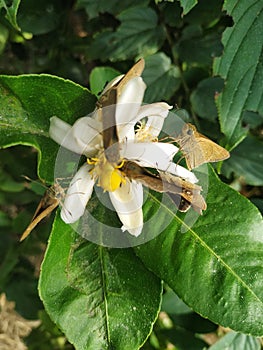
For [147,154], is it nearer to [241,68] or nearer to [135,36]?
[241,68]

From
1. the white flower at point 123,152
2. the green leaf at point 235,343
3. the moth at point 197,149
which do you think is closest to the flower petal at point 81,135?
the white flower at point 123,152

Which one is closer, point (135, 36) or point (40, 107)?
point (40, 107)

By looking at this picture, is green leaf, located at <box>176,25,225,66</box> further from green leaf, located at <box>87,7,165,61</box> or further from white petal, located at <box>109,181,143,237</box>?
white petal, located at <box>109,181,143,237</box>

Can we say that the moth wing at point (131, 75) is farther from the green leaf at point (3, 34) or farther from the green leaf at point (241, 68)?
the green leaf at point (3, 34)

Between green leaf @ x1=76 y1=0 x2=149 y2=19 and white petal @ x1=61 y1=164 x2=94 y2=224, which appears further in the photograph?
green leaf @ x1=76 y1=0 x2=149 y2=19

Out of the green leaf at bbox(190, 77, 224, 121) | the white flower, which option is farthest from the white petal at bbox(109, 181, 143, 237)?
the green leaf at bbox(190, 77, 224, 121)

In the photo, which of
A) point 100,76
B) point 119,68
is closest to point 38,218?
point 100,76
